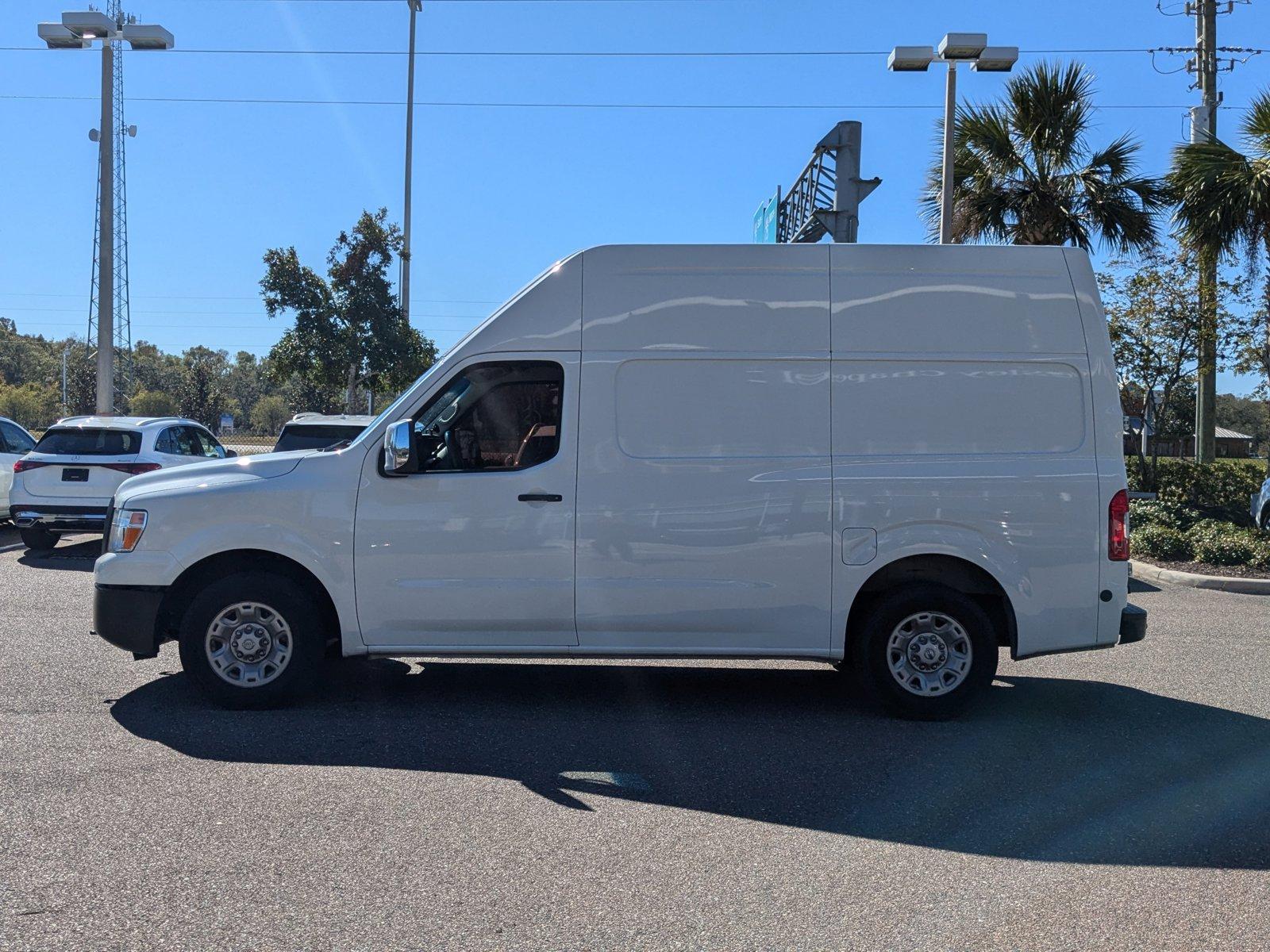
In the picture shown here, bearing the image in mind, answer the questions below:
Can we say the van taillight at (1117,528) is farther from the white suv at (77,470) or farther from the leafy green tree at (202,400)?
the leafy green tree at (202,400)

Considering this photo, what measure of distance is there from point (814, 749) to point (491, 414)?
8.27 feet

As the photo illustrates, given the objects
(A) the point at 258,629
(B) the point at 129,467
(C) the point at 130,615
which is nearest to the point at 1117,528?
(A) the point at 258,629

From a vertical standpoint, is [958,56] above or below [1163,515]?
above

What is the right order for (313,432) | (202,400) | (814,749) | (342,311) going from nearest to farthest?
Result: (814,749) < (313,432) < (342,311) < (202,400)

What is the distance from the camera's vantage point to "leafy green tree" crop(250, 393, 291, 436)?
9338cm

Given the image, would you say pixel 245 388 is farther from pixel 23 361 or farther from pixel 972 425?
pixel 972 425

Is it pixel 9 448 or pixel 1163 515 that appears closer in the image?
pixel 9 448

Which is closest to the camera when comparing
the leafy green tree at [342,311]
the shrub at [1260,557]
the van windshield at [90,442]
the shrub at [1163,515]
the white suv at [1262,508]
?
the shrub at [1260,557]

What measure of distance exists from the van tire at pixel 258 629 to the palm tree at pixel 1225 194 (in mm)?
15382

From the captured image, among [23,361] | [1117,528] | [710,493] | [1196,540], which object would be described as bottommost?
[1196,540]

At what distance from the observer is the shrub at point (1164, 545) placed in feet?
46.0

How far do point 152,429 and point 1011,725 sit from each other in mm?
10922

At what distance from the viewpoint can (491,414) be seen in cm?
653

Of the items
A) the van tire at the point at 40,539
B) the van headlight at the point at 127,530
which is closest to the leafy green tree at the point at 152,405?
the van tire at the point at 40,539
